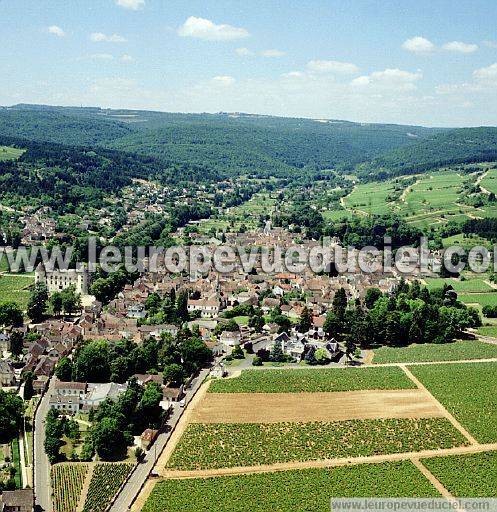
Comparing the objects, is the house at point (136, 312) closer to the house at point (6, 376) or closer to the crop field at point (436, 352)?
the house at point (6, 376)

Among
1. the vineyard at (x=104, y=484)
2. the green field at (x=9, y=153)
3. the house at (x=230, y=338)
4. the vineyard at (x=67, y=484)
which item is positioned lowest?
the vineyard at (x=67, y=484)

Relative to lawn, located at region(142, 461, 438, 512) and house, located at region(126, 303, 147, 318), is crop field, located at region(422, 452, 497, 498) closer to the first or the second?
lawn, located at region(142, 461, 438, 512)

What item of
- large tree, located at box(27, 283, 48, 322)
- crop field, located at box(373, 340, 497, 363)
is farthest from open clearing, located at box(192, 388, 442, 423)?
large tree, located at box(27, 283, 48, 322)

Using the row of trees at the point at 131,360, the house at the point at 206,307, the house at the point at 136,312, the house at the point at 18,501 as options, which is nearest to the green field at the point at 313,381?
the row of trees at the point at 131,360

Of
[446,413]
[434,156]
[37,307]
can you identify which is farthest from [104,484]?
[434,156]

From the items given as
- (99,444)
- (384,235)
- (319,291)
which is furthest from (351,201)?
(99,444)

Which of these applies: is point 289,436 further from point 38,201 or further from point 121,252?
point 38,201

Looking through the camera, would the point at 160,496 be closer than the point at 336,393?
Yes
